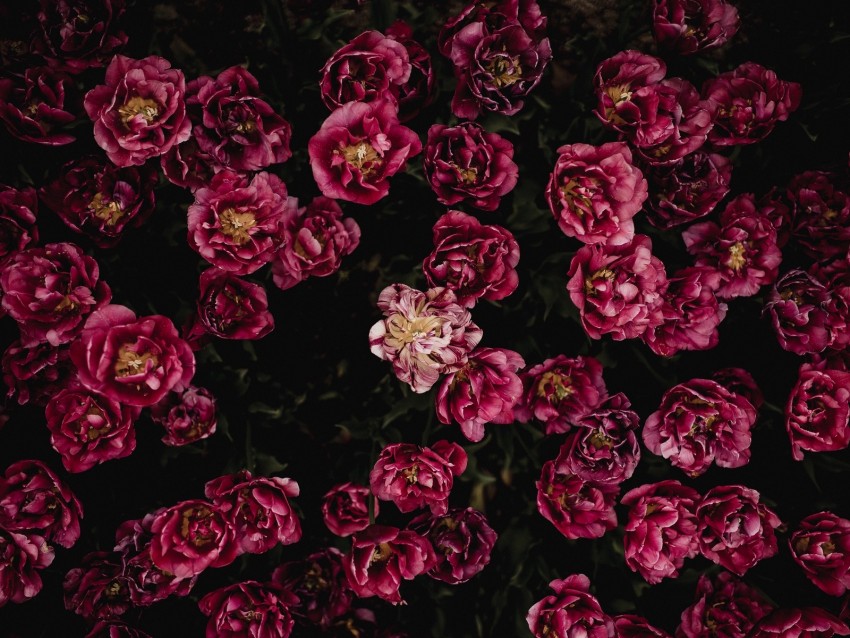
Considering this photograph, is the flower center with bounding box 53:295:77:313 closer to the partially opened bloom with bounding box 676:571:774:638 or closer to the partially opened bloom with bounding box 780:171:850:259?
the partially opened bloom with bounding box 676:571:774:638

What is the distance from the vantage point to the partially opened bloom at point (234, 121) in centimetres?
132

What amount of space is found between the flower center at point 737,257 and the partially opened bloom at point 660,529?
0.56 metres

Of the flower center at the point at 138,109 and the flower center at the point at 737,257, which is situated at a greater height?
the flower center at the point at 138,109

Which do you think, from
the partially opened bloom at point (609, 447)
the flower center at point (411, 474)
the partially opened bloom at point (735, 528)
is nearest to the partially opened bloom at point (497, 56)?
the partially opened bloom at point (609, 447)

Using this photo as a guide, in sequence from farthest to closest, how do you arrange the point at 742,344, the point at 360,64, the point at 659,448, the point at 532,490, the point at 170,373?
the point at 532,490, the point at 742,344, the point at 659,448, the point at 360,64, the point at 170,373

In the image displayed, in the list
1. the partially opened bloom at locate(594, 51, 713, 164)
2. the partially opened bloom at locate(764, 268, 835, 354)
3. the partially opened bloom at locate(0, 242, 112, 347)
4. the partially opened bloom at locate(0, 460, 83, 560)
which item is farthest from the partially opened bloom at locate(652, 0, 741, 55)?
the partially opened bloom at locate(0, 460, 83, 560)

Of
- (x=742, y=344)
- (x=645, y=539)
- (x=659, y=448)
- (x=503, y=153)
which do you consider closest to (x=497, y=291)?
(x=503, y=153)

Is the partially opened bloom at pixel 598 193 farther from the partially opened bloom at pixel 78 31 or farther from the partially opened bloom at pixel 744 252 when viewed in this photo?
the partially opened bloom at pixel 78 31

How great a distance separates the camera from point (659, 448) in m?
1.46

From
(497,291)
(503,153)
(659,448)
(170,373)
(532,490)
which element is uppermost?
(503,153)

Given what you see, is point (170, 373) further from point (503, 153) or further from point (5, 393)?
point (503, 153)

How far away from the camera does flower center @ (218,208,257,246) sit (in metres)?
1.29

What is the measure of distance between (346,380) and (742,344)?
1.17 metres

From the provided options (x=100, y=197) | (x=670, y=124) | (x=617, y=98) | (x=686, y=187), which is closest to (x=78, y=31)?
(x=100, y=197)
